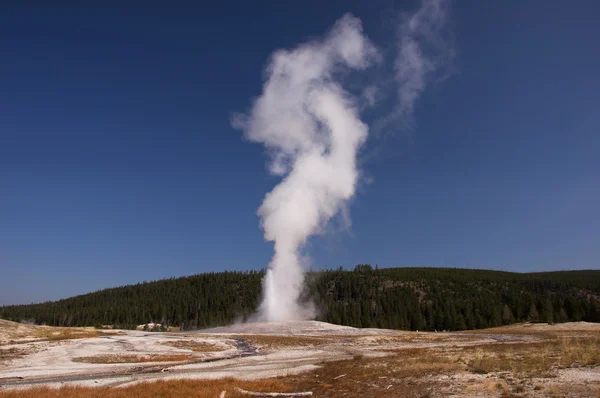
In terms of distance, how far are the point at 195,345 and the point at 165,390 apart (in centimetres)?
3880

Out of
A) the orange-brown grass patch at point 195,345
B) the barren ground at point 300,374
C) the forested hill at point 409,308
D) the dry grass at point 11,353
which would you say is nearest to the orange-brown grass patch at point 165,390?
the barren ground at point 300,374

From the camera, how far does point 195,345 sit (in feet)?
193

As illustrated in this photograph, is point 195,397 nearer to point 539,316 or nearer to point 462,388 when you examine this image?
point 462,388

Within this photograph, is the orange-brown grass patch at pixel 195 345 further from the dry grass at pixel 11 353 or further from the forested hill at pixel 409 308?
the forested hill at pixel 409 308

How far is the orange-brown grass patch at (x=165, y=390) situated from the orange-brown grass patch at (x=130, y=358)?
19.5 m

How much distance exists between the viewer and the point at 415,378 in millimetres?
24281

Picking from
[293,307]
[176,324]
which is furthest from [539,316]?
[176,324]

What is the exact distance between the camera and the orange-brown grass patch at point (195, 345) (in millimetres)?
54875

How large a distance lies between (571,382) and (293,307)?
10476 centimetres

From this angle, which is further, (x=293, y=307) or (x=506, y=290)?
(x=506, y=290)

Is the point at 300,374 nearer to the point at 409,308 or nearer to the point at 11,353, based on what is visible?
the point at 11,353

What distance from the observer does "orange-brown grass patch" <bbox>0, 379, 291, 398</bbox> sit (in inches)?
812

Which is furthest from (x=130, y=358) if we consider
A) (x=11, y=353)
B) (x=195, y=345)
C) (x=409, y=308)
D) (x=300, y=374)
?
(x=409, y=308)

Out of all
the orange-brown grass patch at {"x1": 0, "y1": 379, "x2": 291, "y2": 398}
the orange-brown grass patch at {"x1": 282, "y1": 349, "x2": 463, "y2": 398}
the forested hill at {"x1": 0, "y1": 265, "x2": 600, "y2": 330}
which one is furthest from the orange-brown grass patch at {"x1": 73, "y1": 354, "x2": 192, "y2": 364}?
the forested hill at {"x1": 0, "y1": 265, "x2": 600, "y2": 330}
